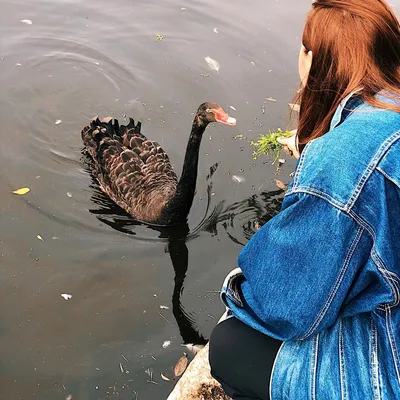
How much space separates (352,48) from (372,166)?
0.50 m

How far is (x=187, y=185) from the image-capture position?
161 inches

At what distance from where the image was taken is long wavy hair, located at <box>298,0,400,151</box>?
60.8 inches

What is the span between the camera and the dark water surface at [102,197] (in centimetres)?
326

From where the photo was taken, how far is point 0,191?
4340 millimetres

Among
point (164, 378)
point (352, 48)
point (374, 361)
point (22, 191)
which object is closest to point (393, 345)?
point (374, 361)

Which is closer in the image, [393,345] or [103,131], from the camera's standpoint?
[393,345]

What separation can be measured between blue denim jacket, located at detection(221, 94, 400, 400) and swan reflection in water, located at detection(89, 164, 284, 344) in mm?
2319

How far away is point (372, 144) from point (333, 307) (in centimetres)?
48

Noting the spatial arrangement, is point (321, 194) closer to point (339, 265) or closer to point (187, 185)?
point (339, 265)

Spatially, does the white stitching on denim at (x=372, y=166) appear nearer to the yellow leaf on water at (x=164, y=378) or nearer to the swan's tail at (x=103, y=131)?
the yellow leaf on water at (x=164, y=378)

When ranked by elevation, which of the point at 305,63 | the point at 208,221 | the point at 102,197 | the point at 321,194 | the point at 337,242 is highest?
Answer: the point at 305,63

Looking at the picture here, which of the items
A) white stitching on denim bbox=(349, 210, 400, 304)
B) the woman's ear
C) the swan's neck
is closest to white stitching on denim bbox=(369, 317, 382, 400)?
white stitching on denim bbox=(349, 210, 400, 304)

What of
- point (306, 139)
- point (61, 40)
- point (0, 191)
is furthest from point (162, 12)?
point (306, 139)

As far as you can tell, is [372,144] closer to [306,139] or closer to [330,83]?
[330,83]
